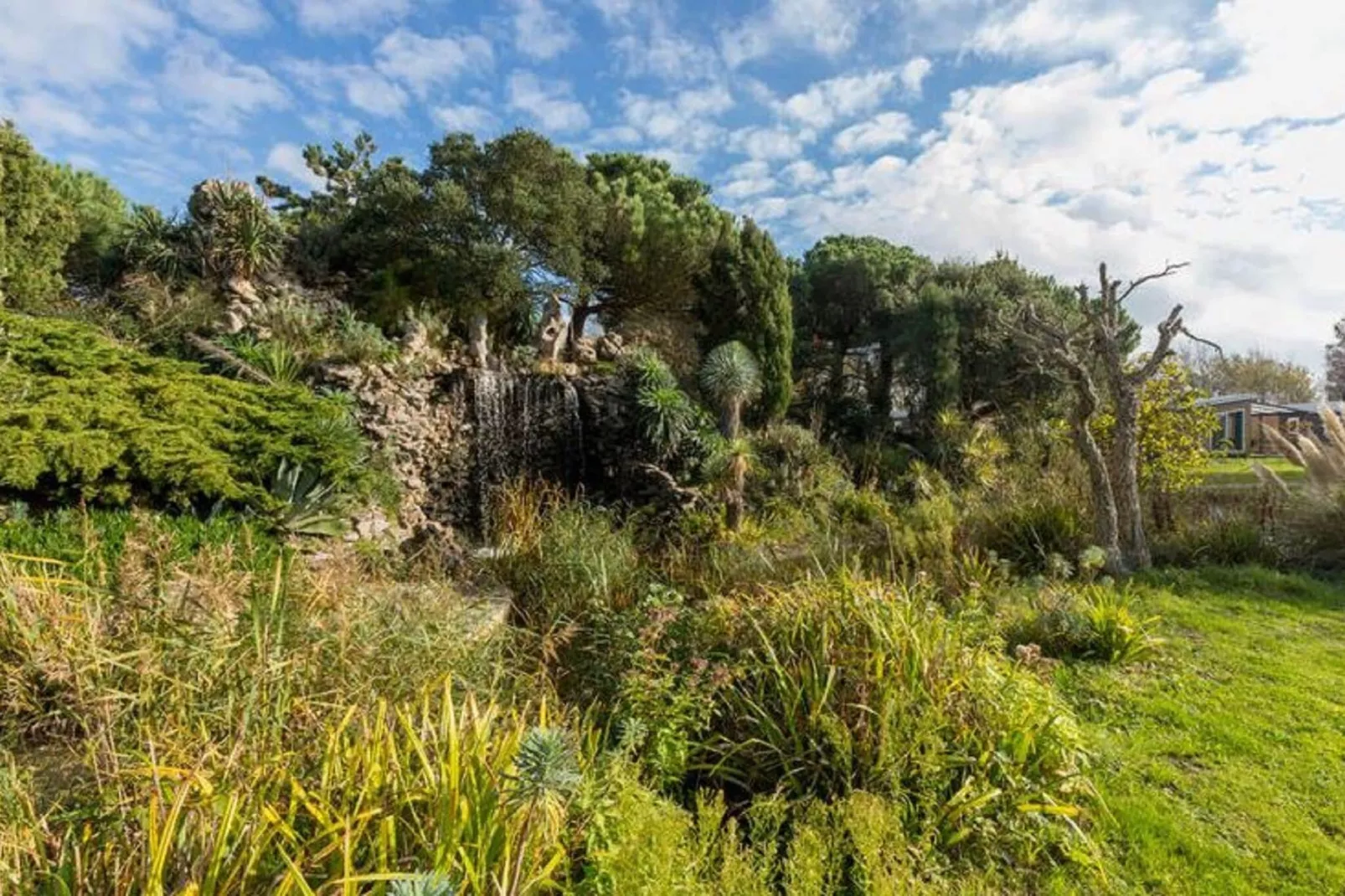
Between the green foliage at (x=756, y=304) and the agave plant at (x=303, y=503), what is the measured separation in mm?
8355

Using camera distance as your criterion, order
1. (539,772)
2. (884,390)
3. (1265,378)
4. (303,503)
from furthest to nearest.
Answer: (1265,378) → (884,390) → (303,503) → (539,772)

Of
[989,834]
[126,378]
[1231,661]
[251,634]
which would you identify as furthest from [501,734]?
[126,378]

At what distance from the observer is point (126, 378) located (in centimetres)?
570

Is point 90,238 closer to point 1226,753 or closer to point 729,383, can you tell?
point 729,383

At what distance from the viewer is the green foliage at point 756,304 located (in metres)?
12.5

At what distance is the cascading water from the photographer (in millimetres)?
9641

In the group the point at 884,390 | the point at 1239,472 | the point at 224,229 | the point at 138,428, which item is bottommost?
the point at 1239,472

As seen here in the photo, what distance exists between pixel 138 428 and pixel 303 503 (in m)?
1.35

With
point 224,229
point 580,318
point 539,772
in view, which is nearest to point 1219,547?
point 539,772

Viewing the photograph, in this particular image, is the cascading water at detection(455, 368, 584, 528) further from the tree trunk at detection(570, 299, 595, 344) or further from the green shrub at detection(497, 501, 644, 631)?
the green shrub at detection(497, 501, 644, 631)

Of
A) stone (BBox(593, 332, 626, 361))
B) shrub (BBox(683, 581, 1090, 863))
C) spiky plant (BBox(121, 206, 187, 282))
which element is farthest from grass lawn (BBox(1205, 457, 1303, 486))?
spiky plant (BBox(121, 206, 187, 282))

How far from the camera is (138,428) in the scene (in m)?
4.84

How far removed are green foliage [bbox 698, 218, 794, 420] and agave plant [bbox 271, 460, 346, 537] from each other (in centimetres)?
835

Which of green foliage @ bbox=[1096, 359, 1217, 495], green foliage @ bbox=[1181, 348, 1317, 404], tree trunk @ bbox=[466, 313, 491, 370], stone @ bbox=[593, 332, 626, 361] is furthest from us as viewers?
green foliage @ bbox=[1181, 348, 1317, 404]
